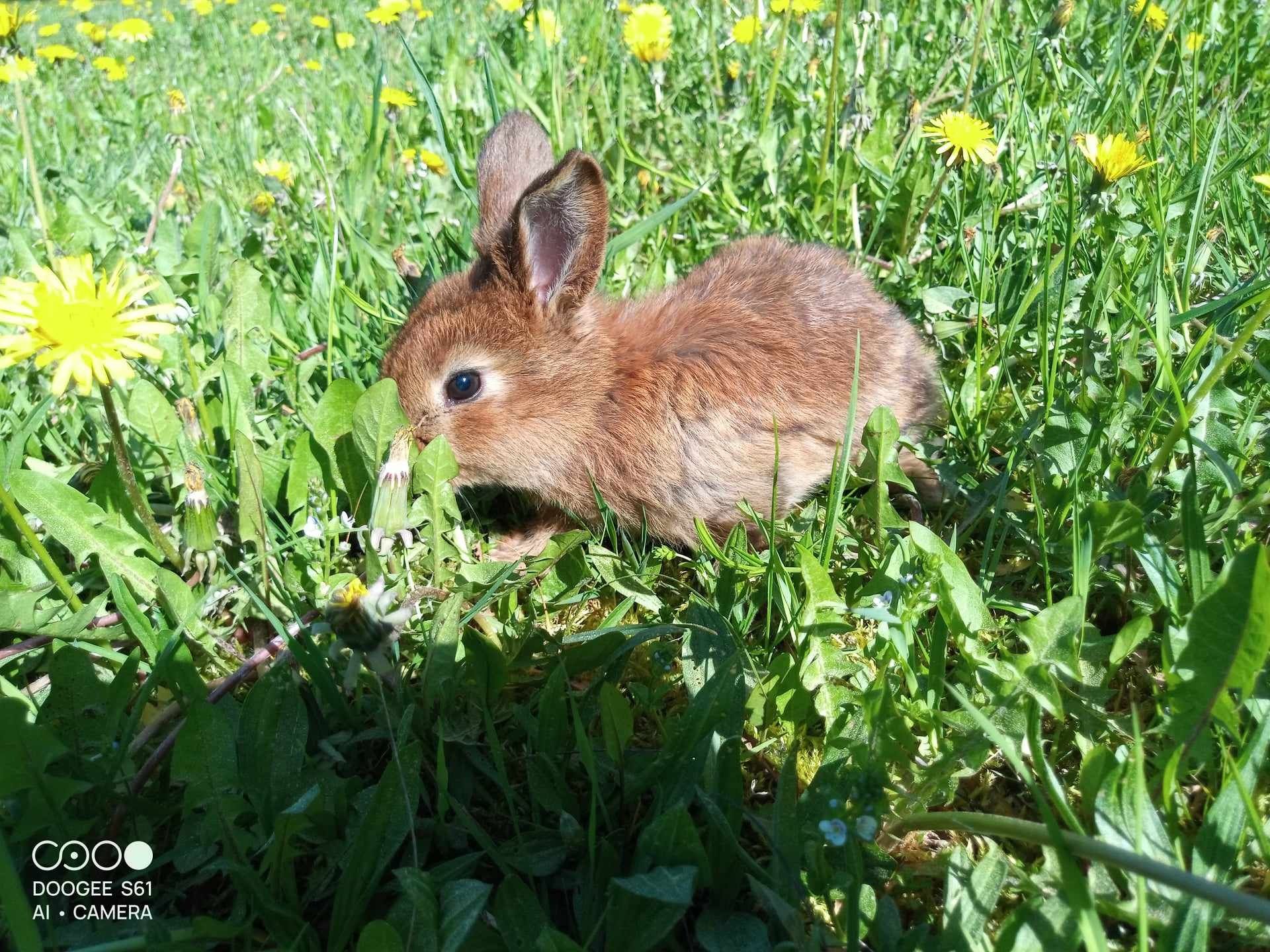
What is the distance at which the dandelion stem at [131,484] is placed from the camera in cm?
194

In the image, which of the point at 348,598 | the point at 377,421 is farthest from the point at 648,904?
Answer: the point at 377,421

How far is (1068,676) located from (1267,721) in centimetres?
37

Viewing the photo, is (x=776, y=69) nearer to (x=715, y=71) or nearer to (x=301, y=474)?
(x=715, y=71)

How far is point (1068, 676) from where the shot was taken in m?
1.90

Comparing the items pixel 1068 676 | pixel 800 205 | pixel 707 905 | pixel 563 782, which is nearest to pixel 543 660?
pixel 563 782

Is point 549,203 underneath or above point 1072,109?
underneath

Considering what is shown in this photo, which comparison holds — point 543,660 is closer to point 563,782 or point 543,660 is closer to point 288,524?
point 563,782

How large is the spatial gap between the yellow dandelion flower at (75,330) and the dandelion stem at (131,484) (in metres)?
0.07

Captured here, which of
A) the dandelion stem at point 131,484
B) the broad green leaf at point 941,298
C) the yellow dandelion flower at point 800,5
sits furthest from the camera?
the yellow dandelion flower at point 800,5

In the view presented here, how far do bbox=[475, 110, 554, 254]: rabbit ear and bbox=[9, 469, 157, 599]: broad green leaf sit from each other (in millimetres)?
1452

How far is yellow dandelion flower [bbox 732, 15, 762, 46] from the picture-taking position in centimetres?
469

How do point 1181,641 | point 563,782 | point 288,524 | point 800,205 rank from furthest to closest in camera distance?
point 800,205
point 288,524
point 563,782
point 1181,641

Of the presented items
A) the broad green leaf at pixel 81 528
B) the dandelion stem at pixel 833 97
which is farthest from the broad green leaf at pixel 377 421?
the dandelion stem at pixel 833 97

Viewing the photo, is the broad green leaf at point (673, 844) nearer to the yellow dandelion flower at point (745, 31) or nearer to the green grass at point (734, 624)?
the green grass at point (734, 624)
